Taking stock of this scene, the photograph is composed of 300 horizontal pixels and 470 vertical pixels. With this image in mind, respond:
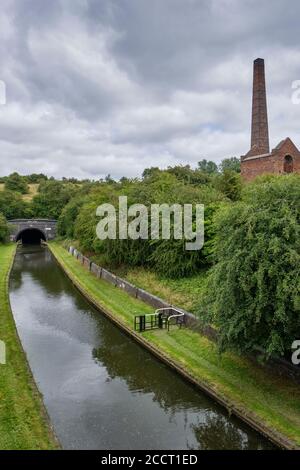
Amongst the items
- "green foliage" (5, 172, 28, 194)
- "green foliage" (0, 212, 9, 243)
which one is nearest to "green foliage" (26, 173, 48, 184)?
"green foliage" (5, 172, 28, 194)

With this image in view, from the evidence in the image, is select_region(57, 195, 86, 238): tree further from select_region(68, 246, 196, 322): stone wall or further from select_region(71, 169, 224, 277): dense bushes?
select_region(71, 169, 224, 277): dense bushes

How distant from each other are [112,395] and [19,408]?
2819mm

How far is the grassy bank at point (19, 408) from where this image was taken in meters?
8.74

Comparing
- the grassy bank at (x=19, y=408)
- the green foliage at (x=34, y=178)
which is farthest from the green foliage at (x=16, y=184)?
the grassy bank at (x=19, y=408)

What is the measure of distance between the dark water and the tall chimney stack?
24.9 metres

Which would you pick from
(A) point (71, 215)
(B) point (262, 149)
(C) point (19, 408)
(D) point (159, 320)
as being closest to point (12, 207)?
(A) point (71, 215)

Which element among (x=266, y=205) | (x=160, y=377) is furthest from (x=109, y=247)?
(x=266, y=205)

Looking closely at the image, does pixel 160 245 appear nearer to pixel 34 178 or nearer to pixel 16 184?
pixel 16 184

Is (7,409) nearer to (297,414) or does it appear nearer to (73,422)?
(73,422)

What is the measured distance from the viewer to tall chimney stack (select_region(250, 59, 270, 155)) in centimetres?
3697

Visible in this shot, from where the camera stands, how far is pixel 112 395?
11812 millimetres

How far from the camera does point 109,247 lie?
2561 centimetres

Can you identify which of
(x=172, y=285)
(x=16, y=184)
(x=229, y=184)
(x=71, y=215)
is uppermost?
(x=16, y=184)

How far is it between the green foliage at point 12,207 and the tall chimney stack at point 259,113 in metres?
47.7
